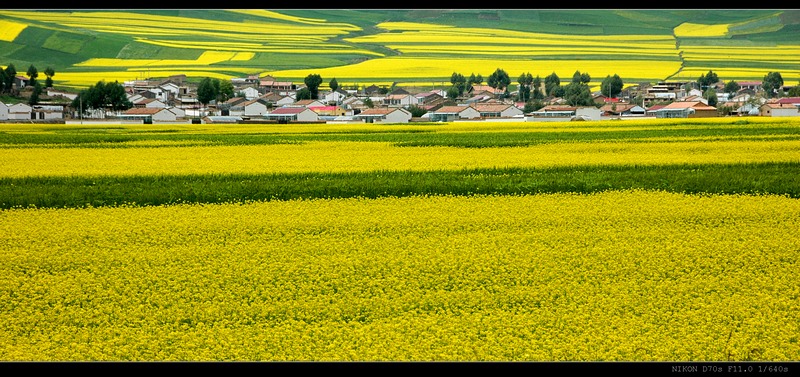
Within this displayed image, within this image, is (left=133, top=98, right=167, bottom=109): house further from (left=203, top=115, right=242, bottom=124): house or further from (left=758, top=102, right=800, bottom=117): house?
(left=758, top=102, right=800, bottom=117): house

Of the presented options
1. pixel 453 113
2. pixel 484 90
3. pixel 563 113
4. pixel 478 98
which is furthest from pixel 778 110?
pixel 453 113

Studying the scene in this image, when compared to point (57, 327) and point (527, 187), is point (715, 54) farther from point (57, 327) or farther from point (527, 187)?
point (57, 327)

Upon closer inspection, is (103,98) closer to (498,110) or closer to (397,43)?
(397,43)

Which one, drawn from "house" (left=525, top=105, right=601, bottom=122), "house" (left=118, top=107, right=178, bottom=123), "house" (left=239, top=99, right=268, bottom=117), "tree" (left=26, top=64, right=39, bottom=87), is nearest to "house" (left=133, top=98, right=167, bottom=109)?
"house" (left=118, top=107, right=178, bottom=123)

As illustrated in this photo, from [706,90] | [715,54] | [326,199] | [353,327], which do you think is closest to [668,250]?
[353,327]

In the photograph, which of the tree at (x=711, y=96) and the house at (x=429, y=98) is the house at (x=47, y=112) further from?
the house at (x=429, y=98)
